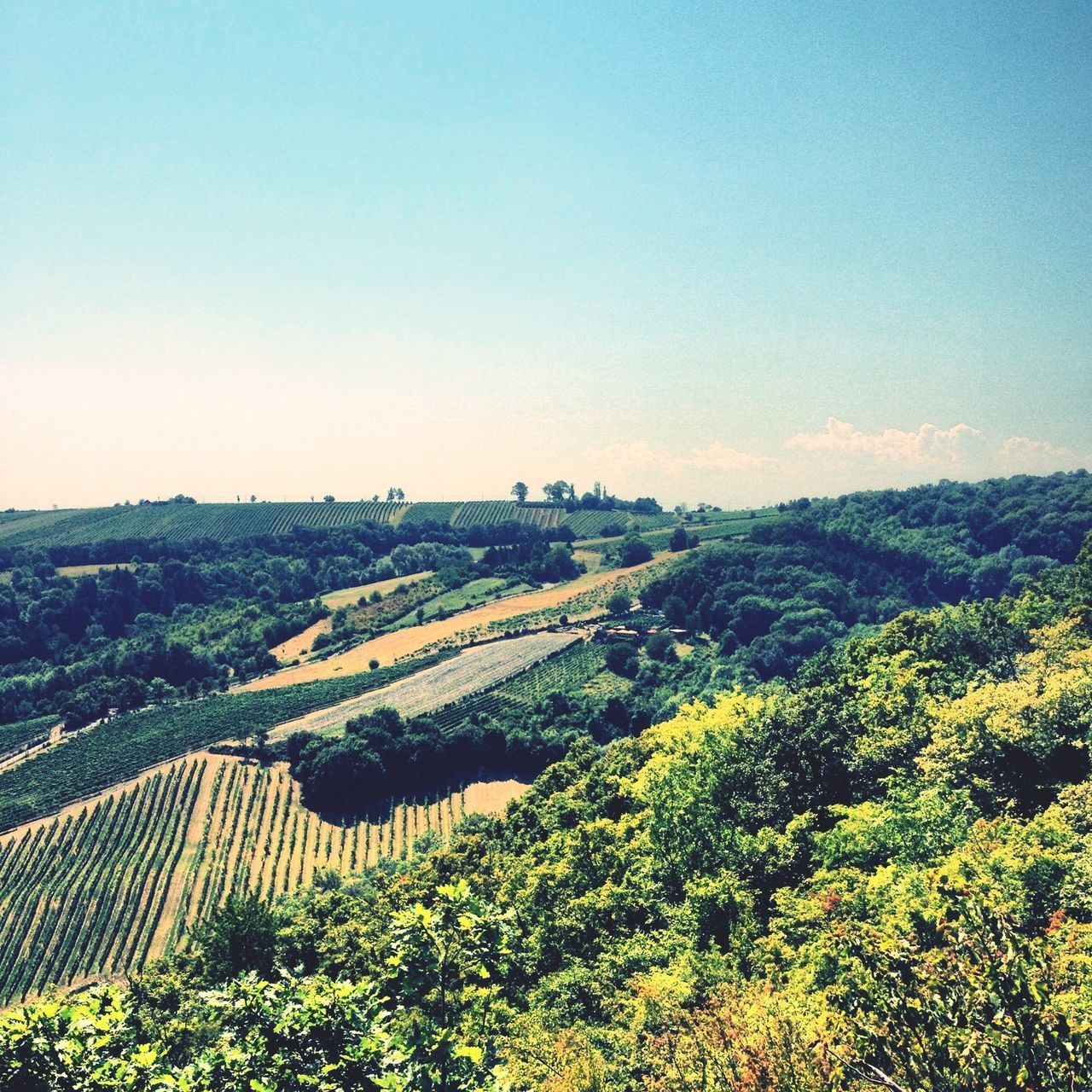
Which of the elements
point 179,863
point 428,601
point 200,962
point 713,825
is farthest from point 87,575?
point 713,825

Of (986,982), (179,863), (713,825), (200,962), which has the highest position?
(986,982)

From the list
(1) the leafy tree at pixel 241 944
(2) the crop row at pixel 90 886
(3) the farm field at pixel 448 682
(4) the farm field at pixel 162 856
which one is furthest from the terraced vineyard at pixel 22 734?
(1) the leafy tree at pixel 241 944

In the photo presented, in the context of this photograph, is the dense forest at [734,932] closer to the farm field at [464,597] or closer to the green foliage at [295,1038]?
the green foliage at [295,1038]

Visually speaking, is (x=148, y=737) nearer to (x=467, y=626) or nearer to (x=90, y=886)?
(x=90, y=886)

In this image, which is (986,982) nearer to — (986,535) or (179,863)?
(179,863)

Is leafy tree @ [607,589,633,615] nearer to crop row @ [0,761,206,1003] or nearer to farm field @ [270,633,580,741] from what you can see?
farm field @ [270,633,580,741]

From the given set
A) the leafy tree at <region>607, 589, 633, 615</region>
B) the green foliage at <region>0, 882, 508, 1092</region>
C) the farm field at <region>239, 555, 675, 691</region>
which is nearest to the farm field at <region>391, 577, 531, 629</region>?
the farm field at <region>239, 555, 675, 691</region>

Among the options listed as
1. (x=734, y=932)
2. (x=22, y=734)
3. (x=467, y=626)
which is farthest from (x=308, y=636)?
(x=734, y=932)
